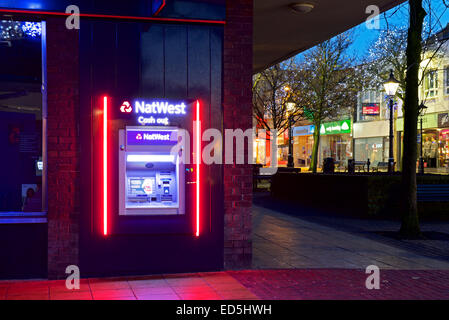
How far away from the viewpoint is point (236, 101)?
6.75 metres

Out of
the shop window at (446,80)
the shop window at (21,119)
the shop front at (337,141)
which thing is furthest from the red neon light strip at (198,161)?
the shop front at (337,141)

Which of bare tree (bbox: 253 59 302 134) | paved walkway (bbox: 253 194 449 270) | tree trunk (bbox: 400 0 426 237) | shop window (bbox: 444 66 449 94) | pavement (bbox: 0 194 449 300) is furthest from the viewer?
shop window (bbox: 444 66 449 94)

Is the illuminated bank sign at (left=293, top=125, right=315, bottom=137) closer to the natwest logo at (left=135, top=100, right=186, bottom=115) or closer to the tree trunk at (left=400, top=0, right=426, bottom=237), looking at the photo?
the tree trunk at (left=400, top=0, right=426, bottom=237)

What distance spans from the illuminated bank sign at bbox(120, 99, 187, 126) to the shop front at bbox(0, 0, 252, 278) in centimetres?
1

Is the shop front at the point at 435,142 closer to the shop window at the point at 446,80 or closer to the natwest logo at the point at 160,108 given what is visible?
the shop window at the point at 446,80

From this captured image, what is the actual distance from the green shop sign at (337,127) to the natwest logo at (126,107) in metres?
43.2

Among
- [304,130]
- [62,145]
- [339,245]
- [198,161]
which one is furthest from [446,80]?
[62,145]

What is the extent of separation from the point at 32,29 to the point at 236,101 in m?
2.82

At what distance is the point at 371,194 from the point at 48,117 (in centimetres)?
886

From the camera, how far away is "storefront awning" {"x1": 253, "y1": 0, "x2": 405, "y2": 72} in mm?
7969

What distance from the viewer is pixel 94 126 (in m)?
6.38

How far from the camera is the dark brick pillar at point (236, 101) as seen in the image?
6727 mm

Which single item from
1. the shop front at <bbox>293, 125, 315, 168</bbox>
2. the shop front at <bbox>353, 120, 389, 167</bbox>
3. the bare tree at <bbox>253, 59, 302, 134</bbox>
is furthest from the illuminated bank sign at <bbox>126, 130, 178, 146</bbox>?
the shop front at <bbox>293, 125, 315, 168</bbox>
